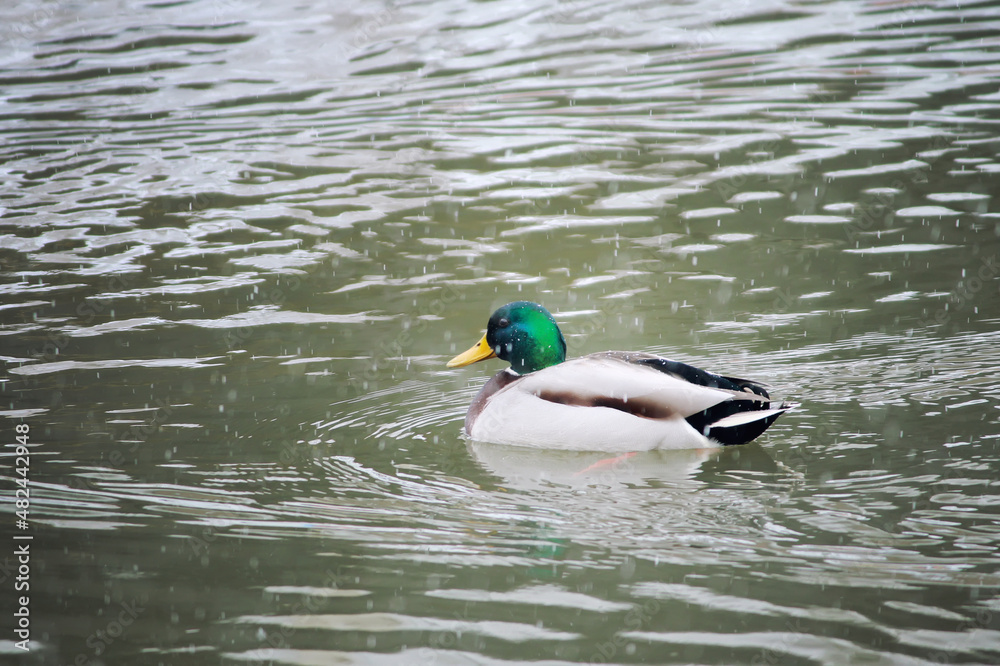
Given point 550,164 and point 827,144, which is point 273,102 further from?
point 827,144

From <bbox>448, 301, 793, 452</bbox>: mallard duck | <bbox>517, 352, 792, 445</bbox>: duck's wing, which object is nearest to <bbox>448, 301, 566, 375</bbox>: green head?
<bbox>448, 301, 793, 452</bbox>: mallard duck

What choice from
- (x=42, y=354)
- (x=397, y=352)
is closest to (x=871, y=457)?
(x=397, y=352)

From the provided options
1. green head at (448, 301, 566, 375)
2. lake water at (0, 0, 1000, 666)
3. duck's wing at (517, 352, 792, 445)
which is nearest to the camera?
lake water at (0, 0, 1000, 666)

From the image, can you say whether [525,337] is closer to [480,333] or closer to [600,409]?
[600,409]

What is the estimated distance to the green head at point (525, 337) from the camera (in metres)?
Answer: 7.04

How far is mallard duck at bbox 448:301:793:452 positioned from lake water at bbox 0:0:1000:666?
0.16 m

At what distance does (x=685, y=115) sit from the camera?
15.3 m

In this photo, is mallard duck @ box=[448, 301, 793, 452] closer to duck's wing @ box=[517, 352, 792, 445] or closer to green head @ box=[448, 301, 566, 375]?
duck's wing @ box=[517, 352, 792, 445]

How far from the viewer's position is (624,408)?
252 inches

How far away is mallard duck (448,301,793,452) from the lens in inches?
249

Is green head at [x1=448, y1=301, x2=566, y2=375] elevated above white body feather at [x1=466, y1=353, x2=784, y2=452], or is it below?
above

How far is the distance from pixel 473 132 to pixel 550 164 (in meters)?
1.95

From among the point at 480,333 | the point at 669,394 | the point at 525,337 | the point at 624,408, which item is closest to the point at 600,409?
the point at 624,408

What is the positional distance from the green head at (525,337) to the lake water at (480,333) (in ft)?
1.90
